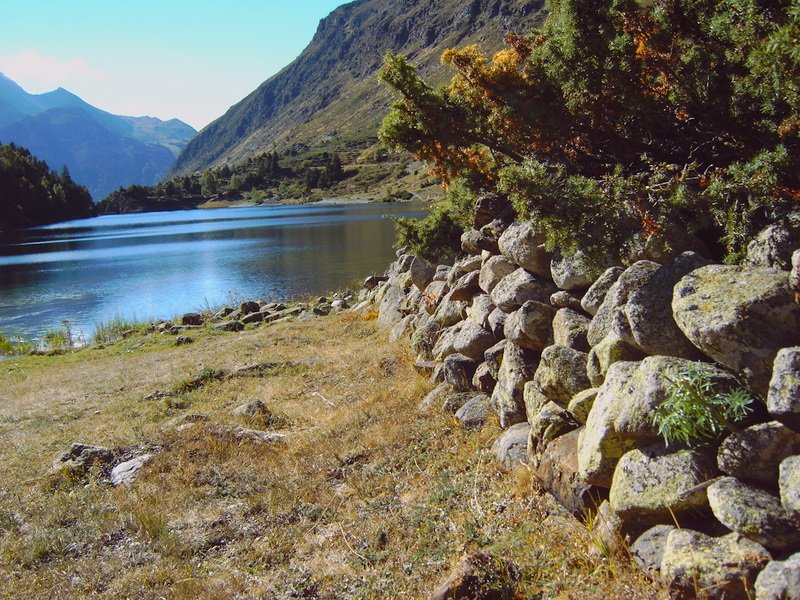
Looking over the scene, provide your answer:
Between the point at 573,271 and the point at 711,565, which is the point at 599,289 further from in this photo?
the point at 711,565

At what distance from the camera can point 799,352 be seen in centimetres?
423

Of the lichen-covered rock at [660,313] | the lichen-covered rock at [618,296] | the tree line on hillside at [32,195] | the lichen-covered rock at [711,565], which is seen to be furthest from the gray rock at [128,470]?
the tree line on hillside at [32,195]

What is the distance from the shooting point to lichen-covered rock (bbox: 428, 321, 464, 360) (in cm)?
1067

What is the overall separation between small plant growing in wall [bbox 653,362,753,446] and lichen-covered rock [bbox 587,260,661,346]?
1.23 meters

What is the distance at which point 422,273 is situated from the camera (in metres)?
15.8

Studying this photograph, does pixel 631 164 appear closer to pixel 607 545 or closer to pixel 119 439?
pixel 607 545

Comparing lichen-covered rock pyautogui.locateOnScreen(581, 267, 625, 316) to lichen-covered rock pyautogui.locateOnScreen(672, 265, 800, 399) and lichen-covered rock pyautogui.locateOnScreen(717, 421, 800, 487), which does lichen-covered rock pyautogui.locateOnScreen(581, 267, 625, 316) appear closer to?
lichen-covered rock pyautogui.locateOnScreen(672, 265, 800, 399)

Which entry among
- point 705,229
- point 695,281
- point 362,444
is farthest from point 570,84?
point 362,444

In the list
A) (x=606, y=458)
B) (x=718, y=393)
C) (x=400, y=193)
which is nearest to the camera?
(x=718, y=393)

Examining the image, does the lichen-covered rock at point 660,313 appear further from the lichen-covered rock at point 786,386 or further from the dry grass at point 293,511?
the dry grass at point 293,511

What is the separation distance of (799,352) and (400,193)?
135 metres

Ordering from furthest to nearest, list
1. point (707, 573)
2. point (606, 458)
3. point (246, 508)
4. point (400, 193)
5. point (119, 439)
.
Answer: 1. point (400, 193)
2. point (119, 439)
3. point (246, 508)
4. point (606, 458)
5. point (707, 573)

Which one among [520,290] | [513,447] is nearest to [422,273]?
[520,290]

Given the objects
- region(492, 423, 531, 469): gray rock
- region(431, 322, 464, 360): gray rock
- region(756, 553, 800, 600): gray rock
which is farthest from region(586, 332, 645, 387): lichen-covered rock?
region(431, 322, 464, 360): gray rock
